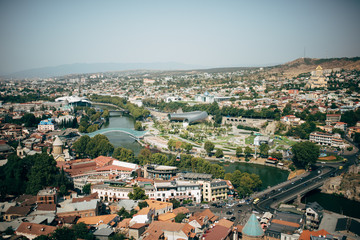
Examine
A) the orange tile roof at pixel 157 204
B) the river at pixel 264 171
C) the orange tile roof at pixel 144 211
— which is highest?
the orange tile roof at pixel 144 211

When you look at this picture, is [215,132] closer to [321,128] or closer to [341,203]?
[321,128]

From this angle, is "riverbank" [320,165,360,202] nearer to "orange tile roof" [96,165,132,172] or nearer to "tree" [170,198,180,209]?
"tree" [170,198,180,209]

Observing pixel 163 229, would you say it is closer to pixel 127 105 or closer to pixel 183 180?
pixel 183 180

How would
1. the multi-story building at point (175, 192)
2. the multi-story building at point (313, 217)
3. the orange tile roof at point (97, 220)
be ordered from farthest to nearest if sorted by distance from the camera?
the multi-story building at point (175, 192), the multi-story building at point (313, 217), the orange tile roof at point (97, 220)

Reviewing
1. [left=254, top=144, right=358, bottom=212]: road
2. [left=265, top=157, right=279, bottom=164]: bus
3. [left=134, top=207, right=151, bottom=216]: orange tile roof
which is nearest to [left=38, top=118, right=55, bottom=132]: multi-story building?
[left=265, top=157, right=279, bottom=164]: bus

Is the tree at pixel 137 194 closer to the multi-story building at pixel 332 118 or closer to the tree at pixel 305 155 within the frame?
the tree at pixel 305 155

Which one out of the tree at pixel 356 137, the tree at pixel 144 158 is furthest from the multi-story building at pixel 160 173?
the tree at pixel 356 137

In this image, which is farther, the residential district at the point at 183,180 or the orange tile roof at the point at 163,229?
the residential district at the point at 183,180

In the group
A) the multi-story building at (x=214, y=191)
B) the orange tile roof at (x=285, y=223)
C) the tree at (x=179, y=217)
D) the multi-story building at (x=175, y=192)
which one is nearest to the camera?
the orange tile roof at (x=285, y=223)
